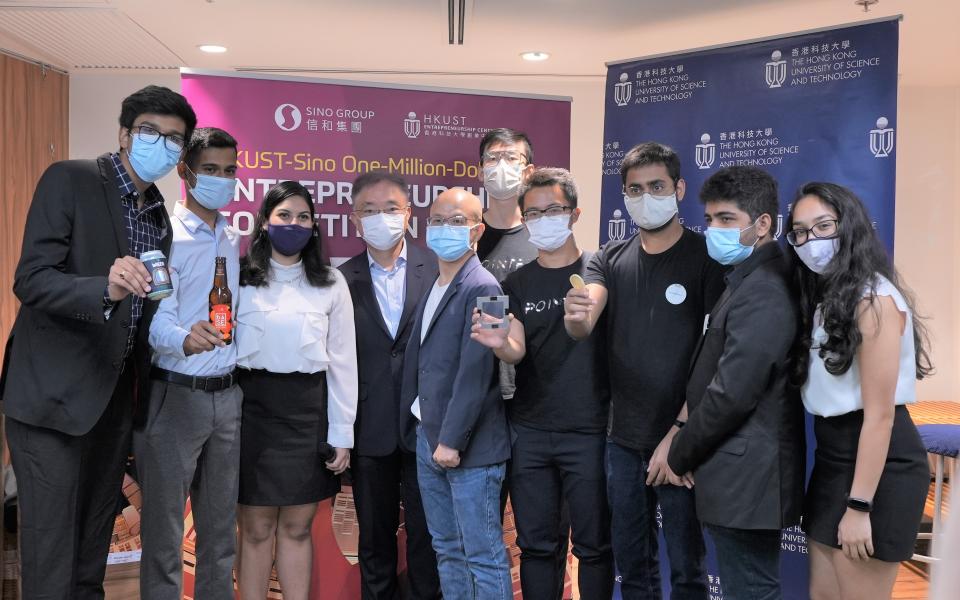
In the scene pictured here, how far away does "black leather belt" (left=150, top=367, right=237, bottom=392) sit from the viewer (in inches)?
104

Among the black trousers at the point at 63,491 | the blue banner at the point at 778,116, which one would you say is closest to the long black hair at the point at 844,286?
the blue banner at the point at 778,116

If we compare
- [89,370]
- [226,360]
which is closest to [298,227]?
[226,360]

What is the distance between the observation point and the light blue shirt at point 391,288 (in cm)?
310

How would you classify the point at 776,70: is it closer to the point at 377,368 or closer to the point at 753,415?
the point at 753,415

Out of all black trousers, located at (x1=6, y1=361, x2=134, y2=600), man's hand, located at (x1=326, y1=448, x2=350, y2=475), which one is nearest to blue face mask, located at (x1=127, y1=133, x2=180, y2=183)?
black trousers, located at (x1=6, y1=361, x2=134, y2=600)

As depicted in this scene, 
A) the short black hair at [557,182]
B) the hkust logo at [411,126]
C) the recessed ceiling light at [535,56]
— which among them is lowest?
the short black hair at [557,182]

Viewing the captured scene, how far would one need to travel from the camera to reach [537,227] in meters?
2.75

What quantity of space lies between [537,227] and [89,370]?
1.52m

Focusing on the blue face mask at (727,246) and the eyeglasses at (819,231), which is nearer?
the eyeglasses at (819,231)

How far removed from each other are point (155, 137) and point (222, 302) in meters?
0.58

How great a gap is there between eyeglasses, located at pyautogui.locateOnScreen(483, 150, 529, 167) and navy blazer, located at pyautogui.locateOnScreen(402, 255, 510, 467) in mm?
732

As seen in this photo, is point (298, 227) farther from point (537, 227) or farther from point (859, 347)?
point (859, 347)

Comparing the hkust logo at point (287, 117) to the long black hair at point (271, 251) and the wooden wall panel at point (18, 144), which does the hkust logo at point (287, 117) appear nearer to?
the long black hair at point (271, 251)

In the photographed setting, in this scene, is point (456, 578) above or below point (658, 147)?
below
